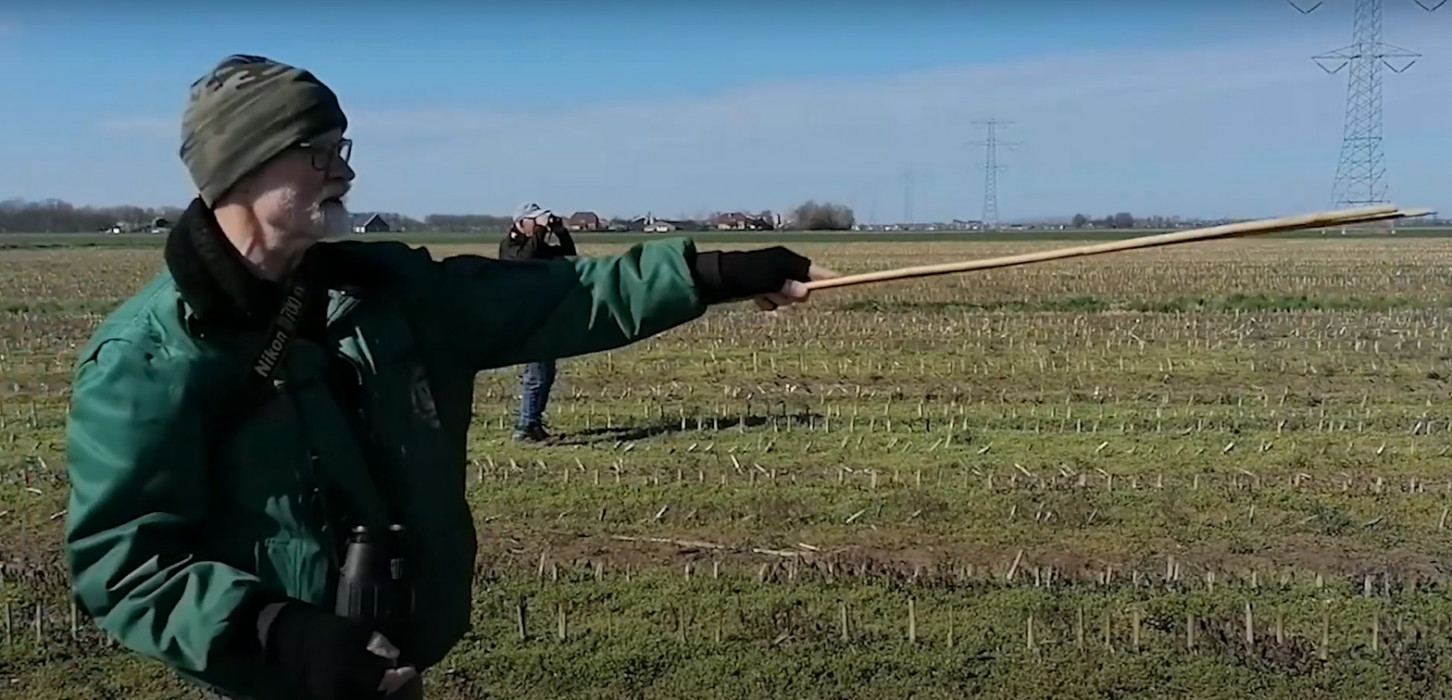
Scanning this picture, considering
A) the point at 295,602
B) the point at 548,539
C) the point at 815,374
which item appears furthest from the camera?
the point at 815,374

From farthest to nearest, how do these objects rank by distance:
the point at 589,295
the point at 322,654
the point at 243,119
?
the point at 589,295 < the point at 243,119 < the point at 322,654

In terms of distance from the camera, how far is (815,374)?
1291 cm

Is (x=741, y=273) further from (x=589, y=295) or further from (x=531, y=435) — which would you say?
(x=531, y=435)

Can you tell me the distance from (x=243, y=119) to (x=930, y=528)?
5511 millimetres

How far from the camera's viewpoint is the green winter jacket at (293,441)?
1.96 metres

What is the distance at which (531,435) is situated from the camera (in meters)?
9.55

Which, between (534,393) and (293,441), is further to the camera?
(534,393)

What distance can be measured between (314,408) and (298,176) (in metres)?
0.35

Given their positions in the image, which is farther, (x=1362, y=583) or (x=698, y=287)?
(x=1362, y=583)

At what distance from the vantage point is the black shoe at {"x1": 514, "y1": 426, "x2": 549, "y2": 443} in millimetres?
9539


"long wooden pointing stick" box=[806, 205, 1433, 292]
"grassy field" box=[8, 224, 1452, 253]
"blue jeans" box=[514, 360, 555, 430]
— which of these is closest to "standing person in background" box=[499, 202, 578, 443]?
"blue jeans" box=[514, 360, 555, 430]

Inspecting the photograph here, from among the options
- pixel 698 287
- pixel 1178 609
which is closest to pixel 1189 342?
pixel 1178 609

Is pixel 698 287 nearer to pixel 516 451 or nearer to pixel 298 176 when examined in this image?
pixel 298 176

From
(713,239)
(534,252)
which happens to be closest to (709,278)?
(534,252)
